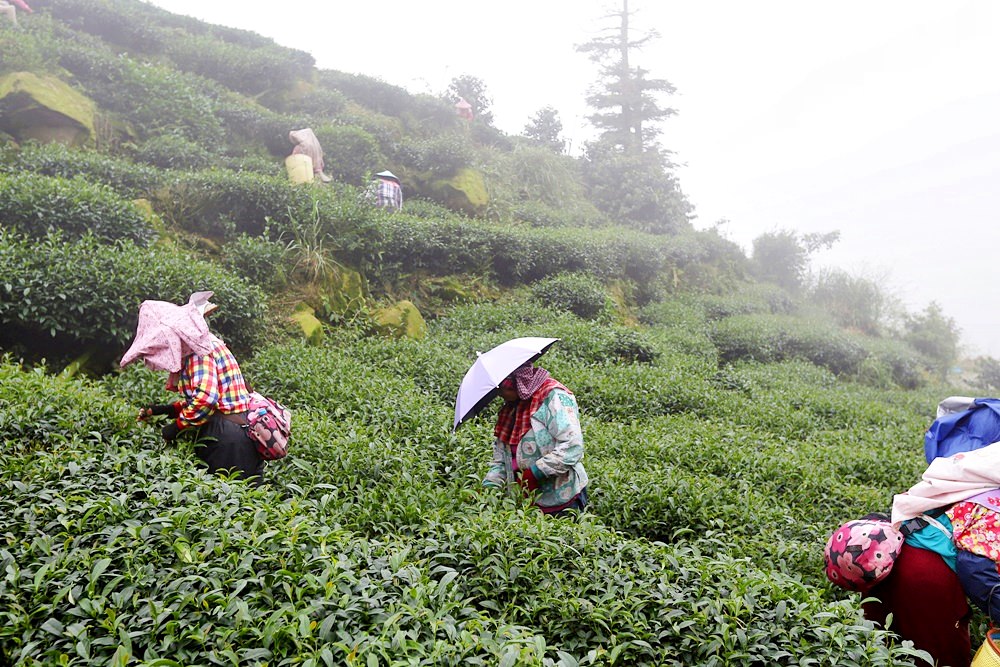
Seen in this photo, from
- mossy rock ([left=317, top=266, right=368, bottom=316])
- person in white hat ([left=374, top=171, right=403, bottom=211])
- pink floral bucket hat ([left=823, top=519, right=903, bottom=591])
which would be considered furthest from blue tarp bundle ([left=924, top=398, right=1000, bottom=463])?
person in white hat ([left=374, top=171, right=403, bottom=211])

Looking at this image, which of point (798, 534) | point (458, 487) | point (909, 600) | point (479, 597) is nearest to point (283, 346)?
point (458, 487)

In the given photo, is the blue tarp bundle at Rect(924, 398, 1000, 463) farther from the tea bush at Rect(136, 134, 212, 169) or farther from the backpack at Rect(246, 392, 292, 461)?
the tea bush at Rect(136, 134, 212, 169)

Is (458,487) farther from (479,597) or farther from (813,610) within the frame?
(813,610)

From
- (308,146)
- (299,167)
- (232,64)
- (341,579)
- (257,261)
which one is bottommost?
(341,579)

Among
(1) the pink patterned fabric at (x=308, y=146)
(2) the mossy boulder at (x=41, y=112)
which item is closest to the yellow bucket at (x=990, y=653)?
(2) the mossy boulder at (x=41, y=112)

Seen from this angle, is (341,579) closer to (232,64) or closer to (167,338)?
(167,338)

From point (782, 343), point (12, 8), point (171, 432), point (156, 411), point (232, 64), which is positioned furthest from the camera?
point (232, 64)

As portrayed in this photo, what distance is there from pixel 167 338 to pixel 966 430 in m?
4.46

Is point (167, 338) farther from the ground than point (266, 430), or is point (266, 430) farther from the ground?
point (167, 338)

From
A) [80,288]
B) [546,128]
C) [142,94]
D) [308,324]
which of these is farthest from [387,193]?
[546,128]

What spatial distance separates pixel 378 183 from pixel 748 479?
8.63 meters

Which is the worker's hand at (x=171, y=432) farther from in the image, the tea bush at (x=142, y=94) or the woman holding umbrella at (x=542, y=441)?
the tea bush at (x=142, y=94)

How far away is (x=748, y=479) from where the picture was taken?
5047mm

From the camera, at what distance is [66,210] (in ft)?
21.3
